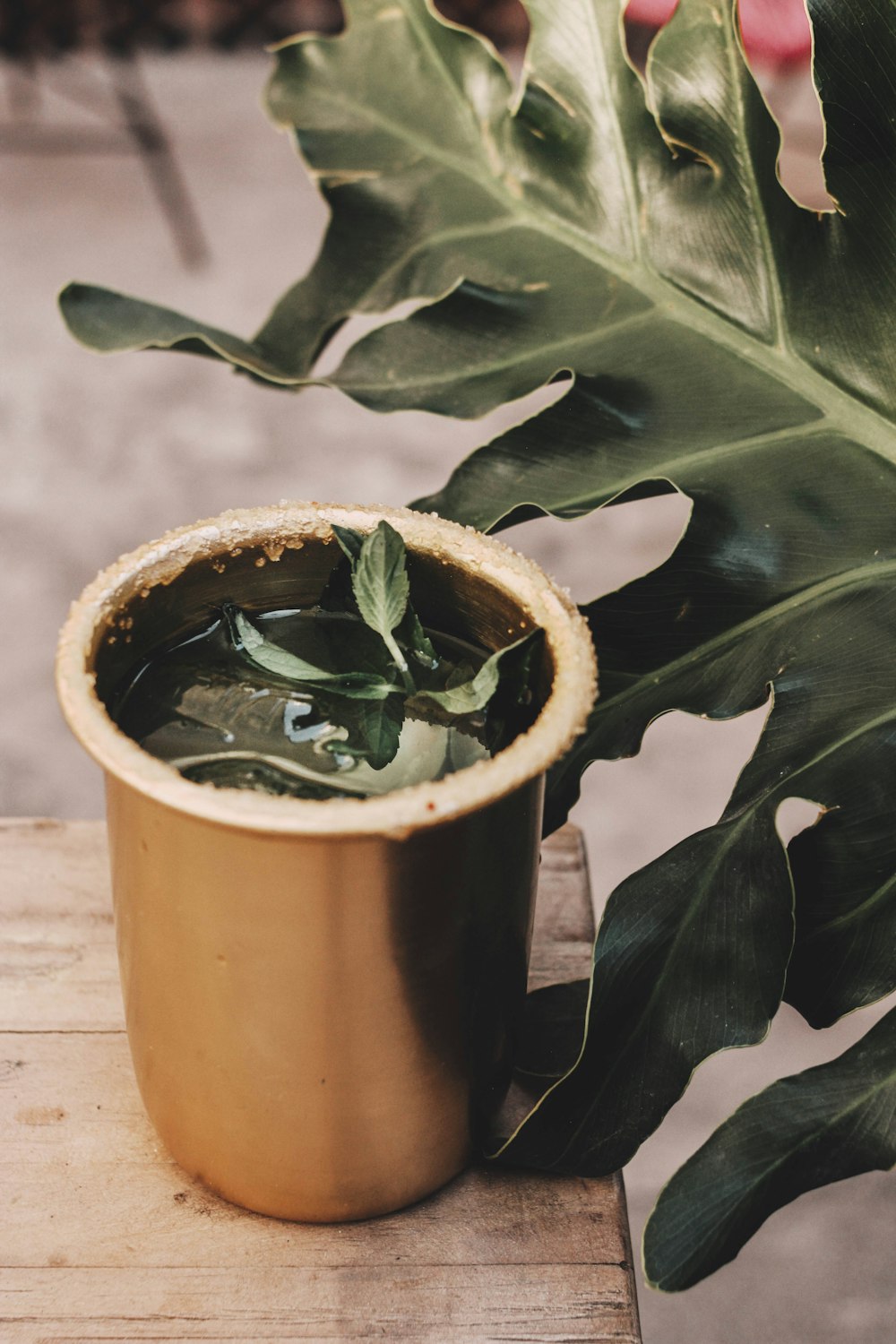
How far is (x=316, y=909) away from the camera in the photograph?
431 millimetres

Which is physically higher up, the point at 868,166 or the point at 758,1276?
the point at 868,166

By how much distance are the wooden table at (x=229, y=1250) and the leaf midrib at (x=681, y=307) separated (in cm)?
36

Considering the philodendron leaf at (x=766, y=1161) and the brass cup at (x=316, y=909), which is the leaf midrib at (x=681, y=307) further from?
the philodendron leaf at (x=766, y=1161)

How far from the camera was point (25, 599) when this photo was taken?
1.77m

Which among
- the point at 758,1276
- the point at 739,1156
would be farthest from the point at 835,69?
the point at 758,1276

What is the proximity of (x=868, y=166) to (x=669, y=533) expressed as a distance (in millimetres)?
1418

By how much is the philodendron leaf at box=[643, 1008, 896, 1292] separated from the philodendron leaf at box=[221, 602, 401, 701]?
0.69 ft

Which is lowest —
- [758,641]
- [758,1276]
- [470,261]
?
[758,1276]

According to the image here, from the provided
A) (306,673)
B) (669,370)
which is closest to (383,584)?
(306,673)

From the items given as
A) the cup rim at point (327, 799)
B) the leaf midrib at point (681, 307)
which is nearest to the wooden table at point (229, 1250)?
the cup rim at point (327, 799)

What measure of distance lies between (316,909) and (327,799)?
0.04 metres

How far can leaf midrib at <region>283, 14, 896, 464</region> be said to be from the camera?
0.59 m

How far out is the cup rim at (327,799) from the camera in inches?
15.9

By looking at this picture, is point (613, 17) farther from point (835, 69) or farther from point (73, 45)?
point (73, 45)
